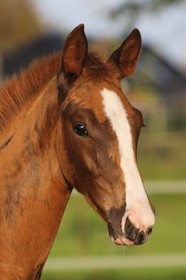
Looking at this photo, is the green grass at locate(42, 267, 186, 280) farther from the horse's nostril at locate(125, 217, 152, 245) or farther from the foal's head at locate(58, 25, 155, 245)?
the horse's nostril at locate(125, 217, 152, 245)

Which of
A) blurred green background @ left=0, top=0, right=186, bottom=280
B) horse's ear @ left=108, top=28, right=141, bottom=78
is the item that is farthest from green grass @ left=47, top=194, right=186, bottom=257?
horse's ear @ left=108, top=28, right=141, bottom=78

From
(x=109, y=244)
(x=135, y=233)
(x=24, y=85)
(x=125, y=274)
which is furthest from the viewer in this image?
(x=125, y=274)

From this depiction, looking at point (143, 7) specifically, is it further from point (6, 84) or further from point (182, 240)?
point (6, 84)

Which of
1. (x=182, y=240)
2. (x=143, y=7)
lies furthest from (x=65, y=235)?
(x=143, y=7)

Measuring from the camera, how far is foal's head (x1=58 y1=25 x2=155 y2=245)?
13.2 ft

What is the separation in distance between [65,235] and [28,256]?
9475mm

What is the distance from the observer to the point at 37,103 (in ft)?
14.7

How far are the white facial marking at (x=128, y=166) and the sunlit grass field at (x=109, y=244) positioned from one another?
269 cm

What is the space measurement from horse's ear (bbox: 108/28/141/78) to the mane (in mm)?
289

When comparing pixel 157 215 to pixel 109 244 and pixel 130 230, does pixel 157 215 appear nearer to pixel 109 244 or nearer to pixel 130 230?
pixel 109 244

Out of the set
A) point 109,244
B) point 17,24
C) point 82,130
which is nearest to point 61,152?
point 82,130

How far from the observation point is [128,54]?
15.3 ft

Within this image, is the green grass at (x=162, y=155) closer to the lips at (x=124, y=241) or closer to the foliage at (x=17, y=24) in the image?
the lips at (x=124, y=241)

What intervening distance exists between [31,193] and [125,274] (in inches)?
220
